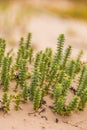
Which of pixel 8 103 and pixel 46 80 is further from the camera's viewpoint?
pixel 46 80

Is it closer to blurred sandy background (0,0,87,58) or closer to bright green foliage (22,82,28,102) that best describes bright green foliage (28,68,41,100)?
bright green foliage (22,82,28,102)

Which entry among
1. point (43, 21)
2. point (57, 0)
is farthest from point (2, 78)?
point (57, 0)

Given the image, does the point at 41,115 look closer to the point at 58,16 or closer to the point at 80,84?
the point at 80,84

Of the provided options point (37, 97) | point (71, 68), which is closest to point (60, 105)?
point (37, 97)

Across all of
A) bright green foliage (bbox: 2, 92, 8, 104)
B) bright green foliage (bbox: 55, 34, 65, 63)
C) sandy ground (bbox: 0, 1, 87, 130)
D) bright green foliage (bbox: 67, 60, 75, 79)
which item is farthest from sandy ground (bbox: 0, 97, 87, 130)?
bright green foliage (bbox: 55, 34, 65, 63)

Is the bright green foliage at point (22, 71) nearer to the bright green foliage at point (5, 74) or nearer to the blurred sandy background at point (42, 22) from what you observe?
the bright green foliage at point (5, 74)

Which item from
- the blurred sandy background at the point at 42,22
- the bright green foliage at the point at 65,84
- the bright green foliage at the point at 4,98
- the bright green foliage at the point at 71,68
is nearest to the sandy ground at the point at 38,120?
the bright green foliage at the point at 4,98

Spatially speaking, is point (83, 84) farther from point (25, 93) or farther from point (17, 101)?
point (17, 101)
